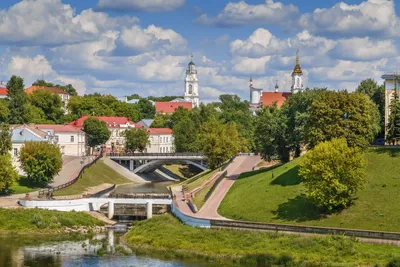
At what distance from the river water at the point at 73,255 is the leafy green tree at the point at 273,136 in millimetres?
29430

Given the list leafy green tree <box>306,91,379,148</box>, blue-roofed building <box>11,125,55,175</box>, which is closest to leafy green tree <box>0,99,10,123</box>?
blue-roofed building <box>11,125,55,175</box>

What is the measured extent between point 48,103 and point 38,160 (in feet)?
245

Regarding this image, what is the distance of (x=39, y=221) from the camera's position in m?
74.5

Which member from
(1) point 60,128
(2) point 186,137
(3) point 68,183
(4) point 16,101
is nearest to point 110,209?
(3) point 68,183

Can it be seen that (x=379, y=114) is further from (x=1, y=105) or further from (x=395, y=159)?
(x=1, y=105)

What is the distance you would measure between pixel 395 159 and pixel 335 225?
630 inches

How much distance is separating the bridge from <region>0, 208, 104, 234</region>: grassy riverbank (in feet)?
163

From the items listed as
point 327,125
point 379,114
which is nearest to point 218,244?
point 327,125

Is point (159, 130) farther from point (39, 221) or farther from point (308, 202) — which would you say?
point (308, 202)

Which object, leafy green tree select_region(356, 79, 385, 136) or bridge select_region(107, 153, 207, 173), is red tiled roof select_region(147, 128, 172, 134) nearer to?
bridge select_region(107, 153, 207, 173)

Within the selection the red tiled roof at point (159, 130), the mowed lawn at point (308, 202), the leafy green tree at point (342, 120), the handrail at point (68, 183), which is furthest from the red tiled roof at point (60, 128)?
the leafy green tree at point (342, 120)

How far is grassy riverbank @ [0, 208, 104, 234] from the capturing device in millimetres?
73375

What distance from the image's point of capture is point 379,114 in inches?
3816

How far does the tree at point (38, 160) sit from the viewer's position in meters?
95.9
